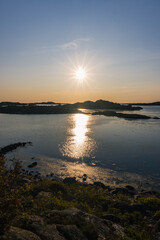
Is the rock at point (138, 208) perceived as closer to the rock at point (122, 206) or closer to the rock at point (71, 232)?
the rock at point (122, 206)

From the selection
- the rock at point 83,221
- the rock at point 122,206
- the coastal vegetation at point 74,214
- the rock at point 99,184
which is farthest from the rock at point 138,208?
the rock at point 99,184

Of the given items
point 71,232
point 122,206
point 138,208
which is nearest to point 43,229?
point 71,232

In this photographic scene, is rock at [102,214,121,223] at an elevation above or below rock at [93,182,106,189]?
above

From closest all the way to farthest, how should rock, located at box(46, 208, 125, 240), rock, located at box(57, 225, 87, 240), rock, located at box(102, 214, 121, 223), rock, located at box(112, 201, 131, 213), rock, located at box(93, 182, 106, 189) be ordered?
rock, located at box(57, 225, 87, 240) < rock, located at box(46, 208, 125, 240) < rock, located at box(102, 214, 121, 223) < rock, located at box(112, 201, 131, 213) < rock, located at box(93, 182, 106, 189)

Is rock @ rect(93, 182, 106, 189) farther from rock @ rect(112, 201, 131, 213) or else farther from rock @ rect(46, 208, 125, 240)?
rock @ rect(46, 208, 125, 240)

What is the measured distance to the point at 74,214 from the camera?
800 cm

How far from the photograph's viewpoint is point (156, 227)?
853cm

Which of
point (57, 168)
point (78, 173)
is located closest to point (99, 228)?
point (78, 173)

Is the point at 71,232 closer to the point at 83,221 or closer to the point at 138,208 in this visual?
the point at 83,221

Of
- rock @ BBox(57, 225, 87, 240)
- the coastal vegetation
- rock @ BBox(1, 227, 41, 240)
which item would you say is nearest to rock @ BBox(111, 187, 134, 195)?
the coastal vegetation

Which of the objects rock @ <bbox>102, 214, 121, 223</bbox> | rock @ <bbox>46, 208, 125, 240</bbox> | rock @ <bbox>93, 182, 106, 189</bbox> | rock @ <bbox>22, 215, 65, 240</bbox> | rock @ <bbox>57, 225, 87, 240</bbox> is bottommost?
rock @ <bbox>93, 182, 106, 189</bbox>

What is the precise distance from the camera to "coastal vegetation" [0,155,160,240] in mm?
5953

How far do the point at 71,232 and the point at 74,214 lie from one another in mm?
1379

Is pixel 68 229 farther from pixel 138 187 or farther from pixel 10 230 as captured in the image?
pixel 138 187
